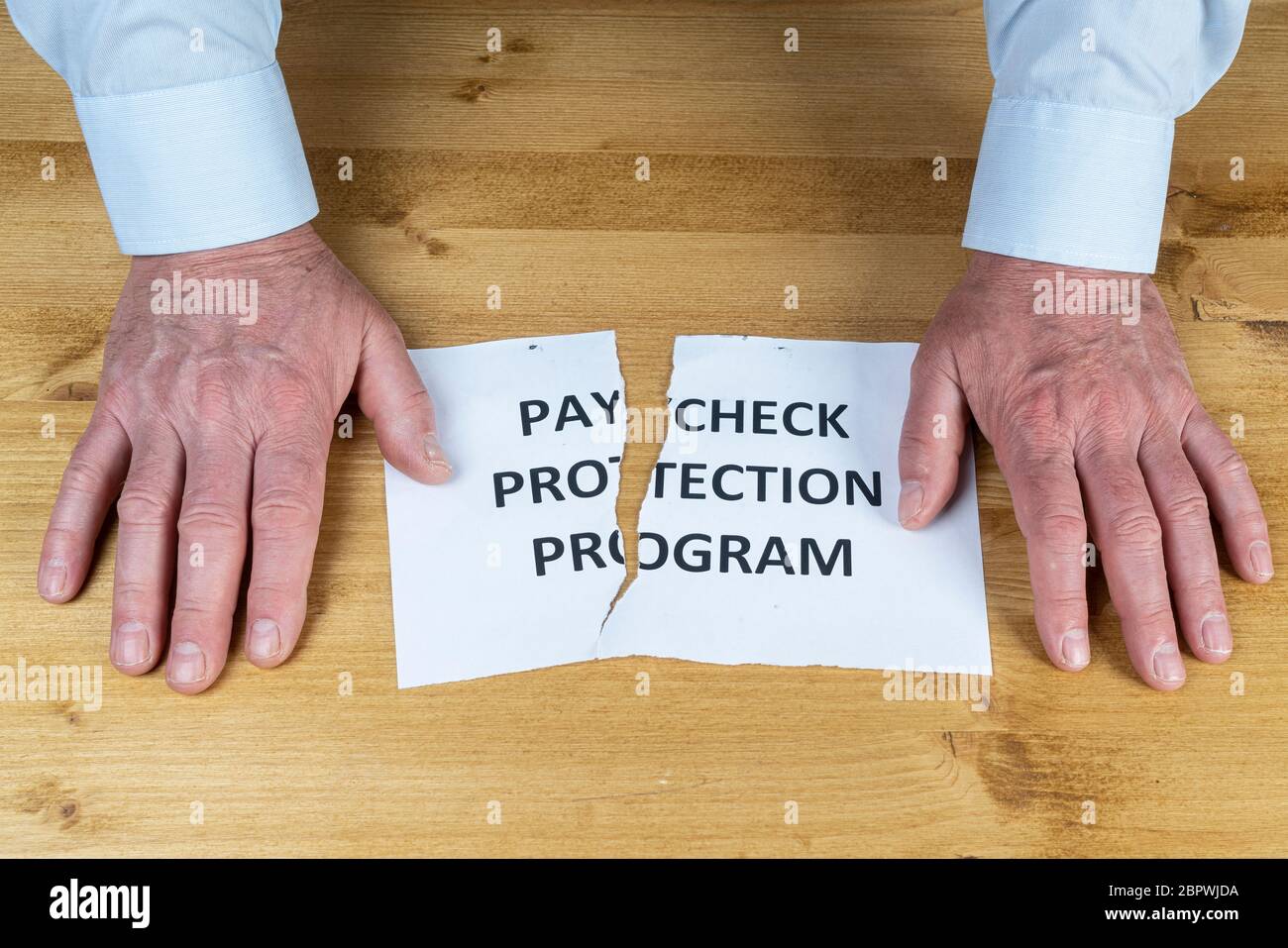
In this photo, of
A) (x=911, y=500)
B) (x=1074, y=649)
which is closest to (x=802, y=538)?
(x=911, y=500)

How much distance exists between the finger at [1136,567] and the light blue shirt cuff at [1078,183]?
16cm

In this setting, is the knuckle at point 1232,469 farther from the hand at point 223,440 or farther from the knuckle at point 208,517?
the knuckle at point 208,517

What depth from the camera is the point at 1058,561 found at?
0.67 meters

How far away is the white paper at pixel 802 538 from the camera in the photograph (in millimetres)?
686

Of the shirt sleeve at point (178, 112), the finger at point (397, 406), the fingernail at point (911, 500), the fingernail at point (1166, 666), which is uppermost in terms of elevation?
the shirt sleeve at point (178, 112)

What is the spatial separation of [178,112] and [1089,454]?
67 cm

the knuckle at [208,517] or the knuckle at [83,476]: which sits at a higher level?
the knuckle at [83,476]

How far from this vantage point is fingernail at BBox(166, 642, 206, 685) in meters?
0.65

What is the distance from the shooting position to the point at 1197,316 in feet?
2.67

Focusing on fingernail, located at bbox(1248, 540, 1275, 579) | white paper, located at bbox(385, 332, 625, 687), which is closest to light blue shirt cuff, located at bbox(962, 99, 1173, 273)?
fingernail, located at bbox(1248, 540, 1275, 579)

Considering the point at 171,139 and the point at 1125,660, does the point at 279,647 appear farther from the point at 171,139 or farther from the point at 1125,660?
the point at 1125,660

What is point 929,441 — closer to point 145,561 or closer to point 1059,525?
point 1059,525

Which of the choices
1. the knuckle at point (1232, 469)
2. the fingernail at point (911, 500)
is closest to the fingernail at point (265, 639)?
the fingernail at point (911, 500)
